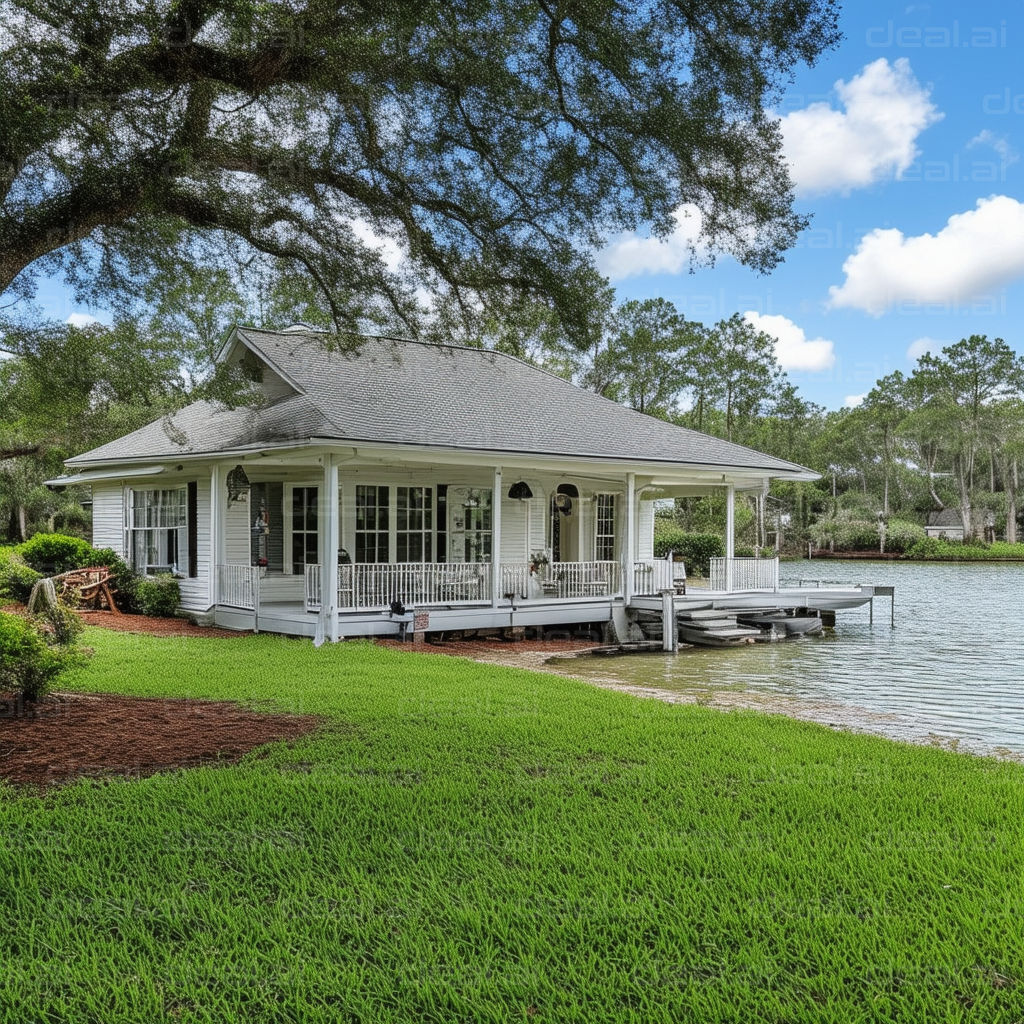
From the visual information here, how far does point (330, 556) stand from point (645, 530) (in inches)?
414

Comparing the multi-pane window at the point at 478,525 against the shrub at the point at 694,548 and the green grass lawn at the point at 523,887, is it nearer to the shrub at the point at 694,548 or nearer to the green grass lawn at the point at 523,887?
the green grass lawn at the point at 523,887

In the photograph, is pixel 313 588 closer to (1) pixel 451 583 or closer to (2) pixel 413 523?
(1) pixel 451 583

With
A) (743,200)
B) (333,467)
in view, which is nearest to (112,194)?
(743,200)

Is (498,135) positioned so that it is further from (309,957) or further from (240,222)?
(309,957)

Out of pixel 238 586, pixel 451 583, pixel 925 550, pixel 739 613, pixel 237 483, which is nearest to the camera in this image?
pixel 237 483

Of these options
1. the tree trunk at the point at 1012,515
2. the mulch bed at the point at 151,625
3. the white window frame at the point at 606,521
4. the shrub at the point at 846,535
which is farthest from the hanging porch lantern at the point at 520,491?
the tree trunk at the point at 1012,515

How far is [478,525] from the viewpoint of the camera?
1878 centimetres

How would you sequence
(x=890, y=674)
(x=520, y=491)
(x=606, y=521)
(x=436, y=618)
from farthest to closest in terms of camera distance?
1. (x=606, y=521)
2. (x=520, y=491)
3. (x=436, y=618)
4. (x=890, y=674)

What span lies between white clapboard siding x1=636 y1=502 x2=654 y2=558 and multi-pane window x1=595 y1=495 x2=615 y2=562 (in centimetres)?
123

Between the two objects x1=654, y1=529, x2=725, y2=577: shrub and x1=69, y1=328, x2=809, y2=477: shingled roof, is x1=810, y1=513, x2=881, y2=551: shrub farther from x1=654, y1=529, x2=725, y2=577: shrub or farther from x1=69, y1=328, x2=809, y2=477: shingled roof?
x1=69, y1=328, x2=809, y2=477: shingled roof

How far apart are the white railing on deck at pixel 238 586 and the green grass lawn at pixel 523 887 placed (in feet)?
30.6

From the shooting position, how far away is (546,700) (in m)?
9.35

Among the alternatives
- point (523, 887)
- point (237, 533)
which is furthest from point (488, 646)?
point (523, 887)

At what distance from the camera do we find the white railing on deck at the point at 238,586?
15.9 meters
